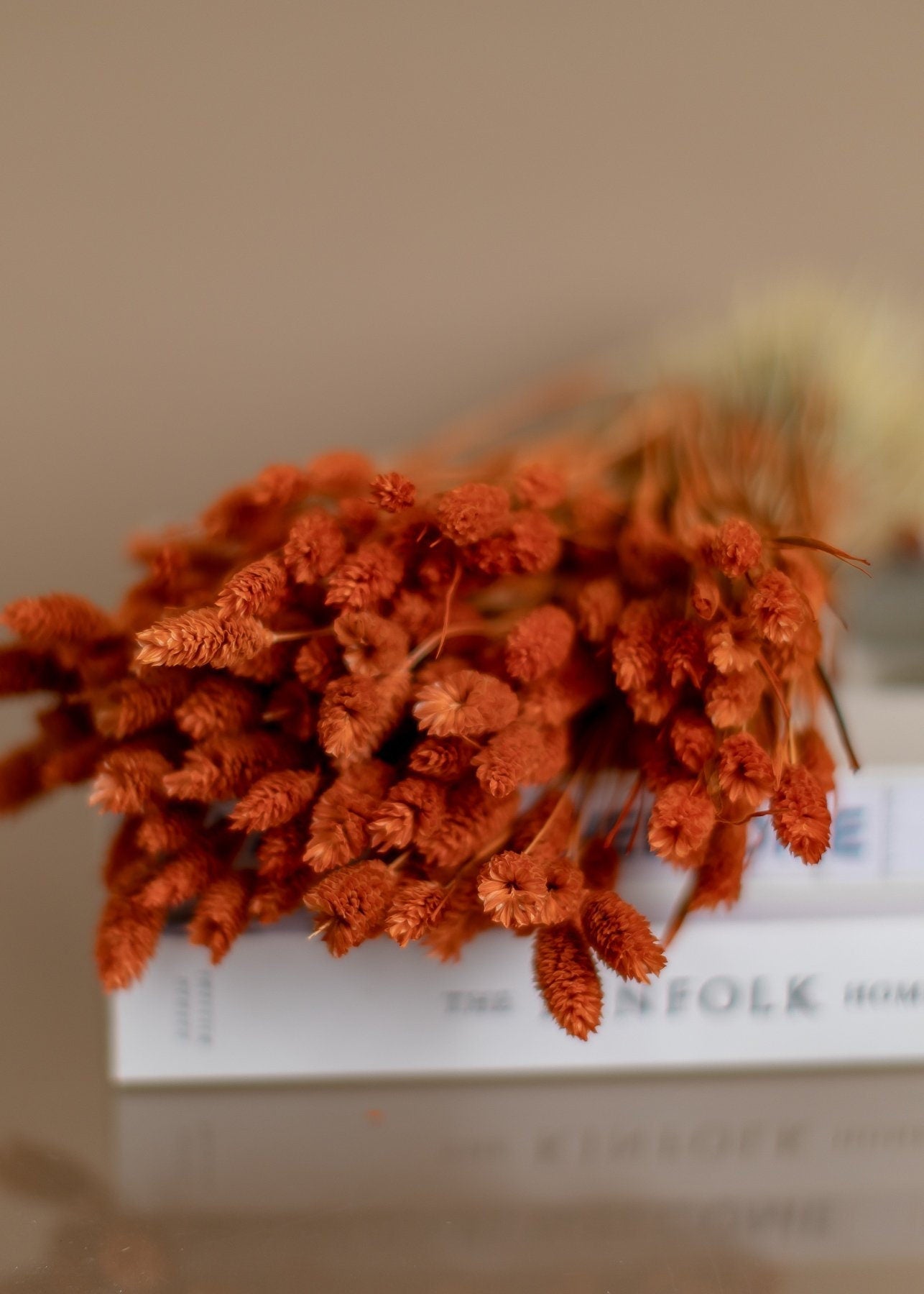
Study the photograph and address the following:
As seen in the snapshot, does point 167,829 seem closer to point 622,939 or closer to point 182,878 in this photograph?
point 182,878

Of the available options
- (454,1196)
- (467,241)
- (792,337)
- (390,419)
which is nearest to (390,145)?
(467,241)

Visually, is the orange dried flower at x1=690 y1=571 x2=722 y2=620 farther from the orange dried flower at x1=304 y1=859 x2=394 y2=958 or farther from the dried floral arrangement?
the orange dried flower at x1=304 y1=859 x2=394 y2=958

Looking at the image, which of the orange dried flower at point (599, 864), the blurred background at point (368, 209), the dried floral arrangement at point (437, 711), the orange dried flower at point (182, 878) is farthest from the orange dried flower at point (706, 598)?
the blurred background at point (368, 209)

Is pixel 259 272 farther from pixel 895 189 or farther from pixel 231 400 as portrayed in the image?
pixel 895 189

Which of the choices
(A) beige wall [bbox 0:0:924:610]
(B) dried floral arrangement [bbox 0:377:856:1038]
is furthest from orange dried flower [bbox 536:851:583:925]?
(A) beige wall [bbox 0:0:924:610]

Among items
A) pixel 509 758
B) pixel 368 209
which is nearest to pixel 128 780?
pixel 509 758

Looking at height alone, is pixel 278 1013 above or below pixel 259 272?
below

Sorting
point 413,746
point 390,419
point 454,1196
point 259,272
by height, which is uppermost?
point 259,272
